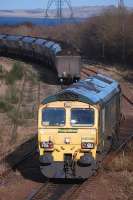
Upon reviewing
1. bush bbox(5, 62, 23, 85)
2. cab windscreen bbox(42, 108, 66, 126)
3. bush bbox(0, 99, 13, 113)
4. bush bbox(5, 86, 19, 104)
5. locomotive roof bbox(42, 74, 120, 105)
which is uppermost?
locomotive roof bbox(42, 74, 120, 105)

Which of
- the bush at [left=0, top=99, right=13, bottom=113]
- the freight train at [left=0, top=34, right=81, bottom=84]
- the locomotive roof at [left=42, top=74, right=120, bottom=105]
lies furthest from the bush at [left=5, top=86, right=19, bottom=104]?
the locomotive roof at [left=42, top=74, right=120, bottom=105]

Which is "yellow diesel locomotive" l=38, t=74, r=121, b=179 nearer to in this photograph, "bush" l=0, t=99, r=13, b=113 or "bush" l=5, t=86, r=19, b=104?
"bush" l=0, t=99, r=13, b=113

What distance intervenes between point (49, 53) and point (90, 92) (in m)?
29.6

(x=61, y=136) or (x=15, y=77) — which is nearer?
(x=61, y=136)

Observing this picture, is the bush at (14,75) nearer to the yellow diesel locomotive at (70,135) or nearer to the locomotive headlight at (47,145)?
the yellow diesel locomotive at (70,135)

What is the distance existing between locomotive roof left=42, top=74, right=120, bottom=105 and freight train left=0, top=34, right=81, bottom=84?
20584 millimetres

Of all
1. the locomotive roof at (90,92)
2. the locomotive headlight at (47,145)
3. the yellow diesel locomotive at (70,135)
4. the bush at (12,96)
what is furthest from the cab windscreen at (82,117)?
the bush at (12,96)

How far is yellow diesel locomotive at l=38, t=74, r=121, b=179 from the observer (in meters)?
15.0

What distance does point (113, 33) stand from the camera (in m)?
63.9

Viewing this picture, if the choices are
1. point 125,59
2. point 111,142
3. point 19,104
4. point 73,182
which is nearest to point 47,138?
point 73,182

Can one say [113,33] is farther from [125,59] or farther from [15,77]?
[15,77]

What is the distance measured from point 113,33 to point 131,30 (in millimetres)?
4077

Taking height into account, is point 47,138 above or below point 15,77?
above

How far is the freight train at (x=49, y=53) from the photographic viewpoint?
130 ft
